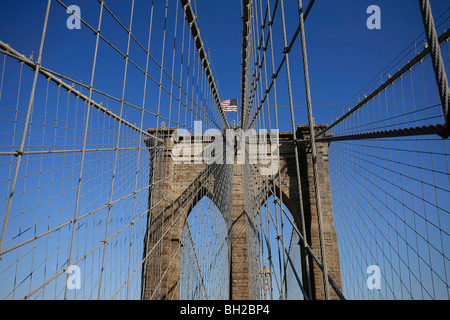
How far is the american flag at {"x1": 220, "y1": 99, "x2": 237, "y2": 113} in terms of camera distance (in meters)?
10.5

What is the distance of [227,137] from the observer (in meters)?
9.26

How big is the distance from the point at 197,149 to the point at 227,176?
129 centimetres

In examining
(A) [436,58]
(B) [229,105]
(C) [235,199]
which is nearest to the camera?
(A) [436,58]

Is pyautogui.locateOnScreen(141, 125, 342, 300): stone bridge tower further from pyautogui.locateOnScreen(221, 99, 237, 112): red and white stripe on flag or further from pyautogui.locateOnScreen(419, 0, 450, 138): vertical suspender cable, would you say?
pyautogui.locateOnScreen(419, 0, 450, 138): vertical suspender cable

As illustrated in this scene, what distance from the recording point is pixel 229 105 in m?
10.8

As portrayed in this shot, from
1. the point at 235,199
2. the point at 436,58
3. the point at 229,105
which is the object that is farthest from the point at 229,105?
the point at 436,58

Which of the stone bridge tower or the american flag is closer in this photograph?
the stone bridge tower

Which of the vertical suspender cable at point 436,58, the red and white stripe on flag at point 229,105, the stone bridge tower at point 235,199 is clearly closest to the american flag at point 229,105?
the red and white stripe on flag at point 229,105

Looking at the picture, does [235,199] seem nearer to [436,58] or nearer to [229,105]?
[229,105]

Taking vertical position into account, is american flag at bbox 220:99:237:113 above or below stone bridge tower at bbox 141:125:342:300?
above

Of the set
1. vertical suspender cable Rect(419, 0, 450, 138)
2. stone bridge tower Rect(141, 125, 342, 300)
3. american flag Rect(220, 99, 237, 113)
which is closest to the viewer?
vertical suspender cable Rect(419, 0, 450, 138)

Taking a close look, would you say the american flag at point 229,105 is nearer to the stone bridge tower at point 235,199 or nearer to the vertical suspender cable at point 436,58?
the stone bridge tower at point 235,199

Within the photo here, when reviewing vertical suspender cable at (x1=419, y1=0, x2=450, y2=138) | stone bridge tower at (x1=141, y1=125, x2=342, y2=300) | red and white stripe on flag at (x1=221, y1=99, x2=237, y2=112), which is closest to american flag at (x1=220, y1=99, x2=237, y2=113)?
red and white stripe on flag at (x1=221, y1=99, x2=237, y2=112)
